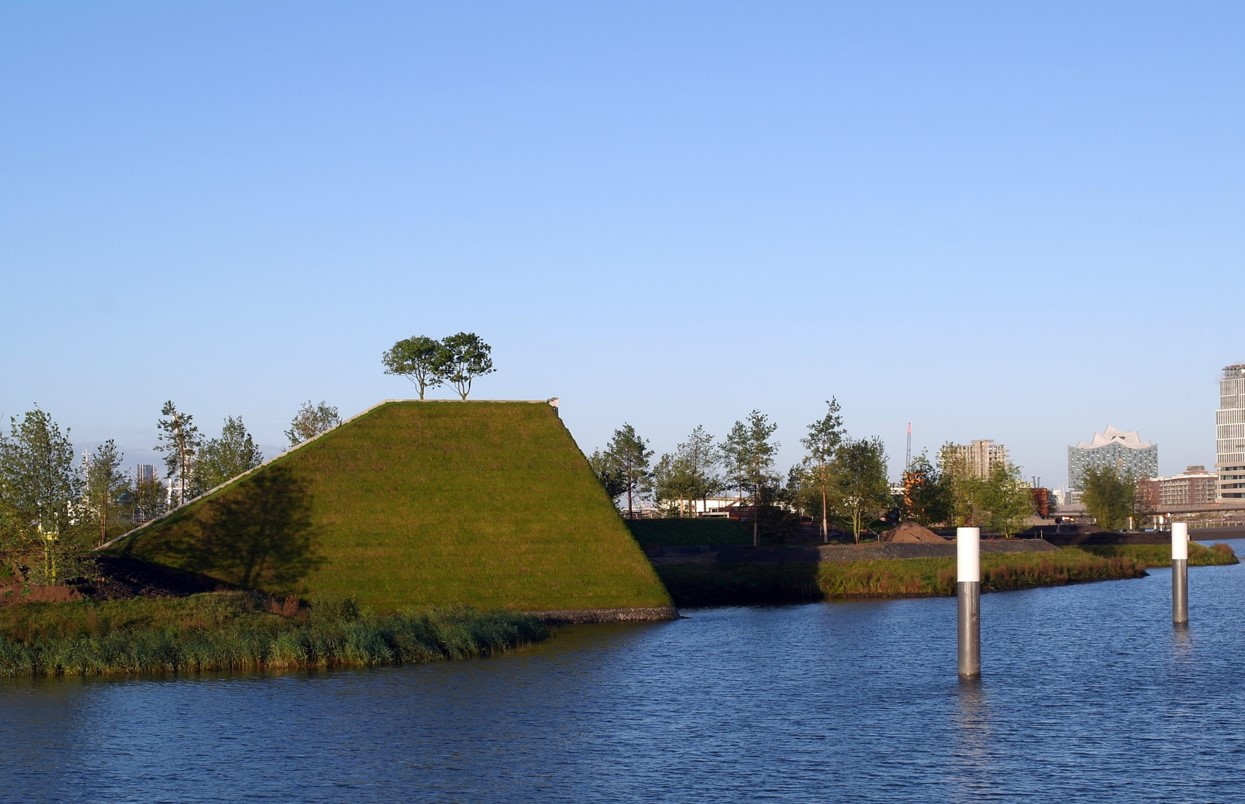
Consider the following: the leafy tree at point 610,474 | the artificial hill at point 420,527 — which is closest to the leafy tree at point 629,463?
the leafy tree at point 610,474

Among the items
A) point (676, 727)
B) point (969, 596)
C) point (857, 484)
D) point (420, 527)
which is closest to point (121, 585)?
point (420, 527)

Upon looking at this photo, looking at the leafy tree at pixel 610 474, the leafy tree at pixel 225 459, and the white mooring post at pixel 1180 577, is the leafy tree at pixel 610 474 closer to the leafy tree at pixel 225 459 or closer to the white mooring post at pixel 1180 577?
the leafy tree at pixel 225 459

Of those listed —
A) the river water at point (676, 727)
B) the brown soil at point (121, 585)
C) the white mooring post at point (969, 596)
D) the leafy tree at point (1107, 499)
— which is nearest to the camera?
the river water at point (676, 727)

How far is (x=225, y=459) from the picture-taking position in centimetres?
9056

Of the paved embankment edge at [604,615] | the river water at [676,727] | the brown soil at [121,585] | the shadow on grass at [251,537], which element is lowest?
the river water at [676,727]

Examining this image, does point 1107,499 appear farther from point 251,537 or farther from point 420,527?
point 251,537

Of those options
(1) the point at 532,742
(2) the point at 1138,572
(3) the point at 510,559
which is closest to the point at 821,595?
(3) the point at 510,559

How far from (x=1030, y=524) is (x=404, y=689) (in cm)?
11283

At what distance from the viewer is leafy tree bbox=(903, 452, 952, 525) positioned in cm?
12156

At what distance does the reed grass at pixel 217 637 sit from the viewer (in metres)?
44.0

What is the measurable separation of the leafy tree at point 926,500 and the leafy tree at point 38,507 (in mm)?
86838

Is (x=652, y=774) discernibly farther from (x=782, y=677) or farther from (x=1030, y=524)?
(x=1030, y=524)

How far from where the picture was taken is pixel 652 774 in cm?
2777

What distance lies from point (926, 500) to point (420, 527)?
232 ft
